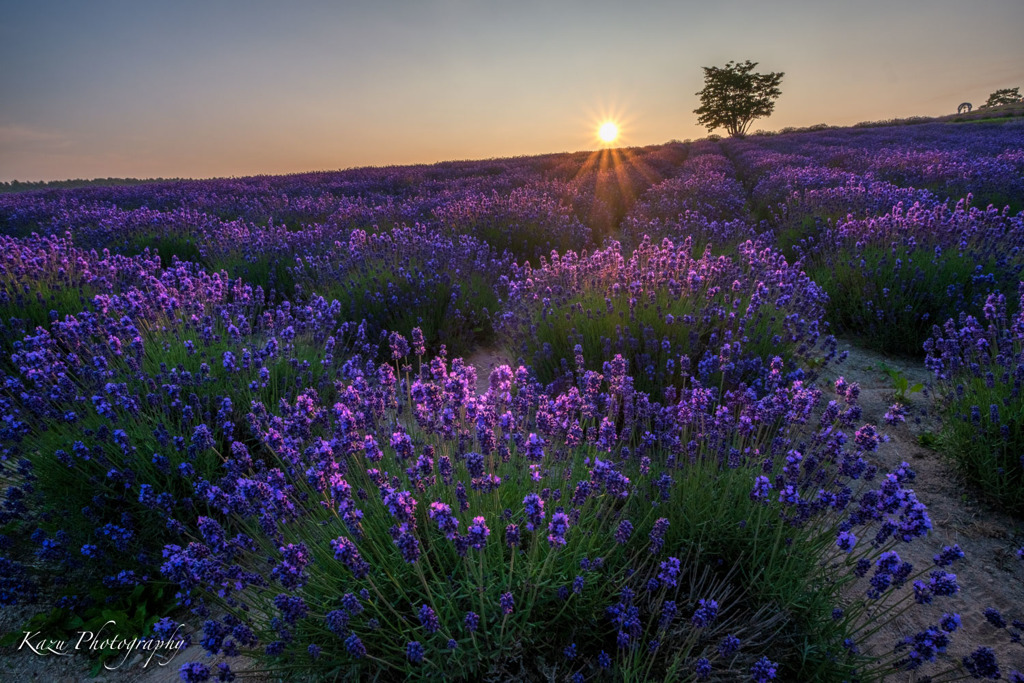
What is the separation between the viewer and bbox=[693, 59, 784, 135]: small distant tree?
4197 centimetres

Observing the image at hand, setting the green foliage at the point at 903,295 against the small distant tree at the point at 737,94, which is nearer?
the green foliage at the point at 903,295

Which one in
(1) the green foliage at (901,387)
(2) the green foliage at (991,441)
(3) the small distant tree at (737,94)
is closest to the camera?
(2) the green foliage at (991,441)

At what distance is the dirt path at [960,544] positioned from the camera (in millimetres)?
1975

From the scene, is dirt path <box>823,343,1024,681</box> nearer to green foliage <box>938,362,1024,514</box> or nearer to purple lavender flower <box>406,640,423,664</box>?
green foliage <box>938,362,1024,514</box>

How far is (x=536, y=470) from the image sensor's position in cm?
186

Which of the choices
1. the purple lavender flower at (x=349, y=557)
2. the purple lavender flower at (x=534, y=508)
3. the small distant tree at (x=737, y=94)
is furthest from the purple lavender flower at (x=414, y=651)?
the small distant tree at (x=737, y=94)

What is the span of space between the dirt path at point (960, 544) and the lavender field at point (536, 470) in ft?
0.05

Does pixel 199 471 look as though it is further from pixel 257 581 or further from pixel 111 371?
pixel 257 581

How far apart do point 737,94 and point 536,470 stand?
49.3m

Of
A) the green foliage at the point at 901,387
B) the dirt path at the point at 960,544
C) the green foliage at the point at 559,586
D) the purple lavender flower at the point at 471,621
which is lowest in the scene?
the dirt path at the point at 960,544

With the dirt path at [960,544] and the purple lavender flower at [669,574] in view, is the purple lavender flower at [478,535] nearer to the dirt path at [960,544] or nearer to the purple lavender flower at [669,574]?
the purple lavender flower at [669,574]

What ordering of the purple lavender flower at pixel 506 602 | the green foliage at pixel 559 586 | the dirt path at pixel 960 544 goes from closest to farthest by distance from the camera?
the purple lavender flower at pixel 506 602 < the green foliage at pixel 559 586 < the dirt path at pixel 960 544

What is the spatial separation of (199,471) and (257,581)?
126cm

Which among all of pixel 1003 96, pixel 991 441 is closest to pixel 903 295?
pixel 991 441
